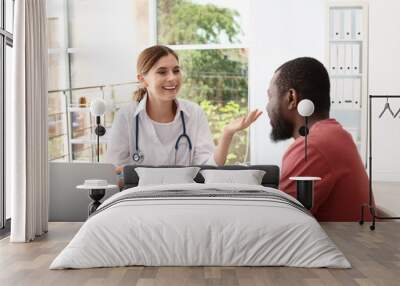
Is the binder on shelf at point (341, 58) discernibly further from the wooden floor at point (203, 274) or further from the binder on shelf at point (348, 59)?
the wooden floor at point (203, 274)

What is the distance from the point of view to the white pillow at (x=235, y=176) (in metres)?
5.83

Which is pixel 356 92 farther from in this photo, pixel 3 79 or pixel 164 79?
pixel 3 79

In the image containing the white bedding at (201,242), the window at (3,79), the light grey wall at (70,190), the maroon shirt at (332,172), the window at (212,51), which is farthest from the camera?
the window at (212,51)

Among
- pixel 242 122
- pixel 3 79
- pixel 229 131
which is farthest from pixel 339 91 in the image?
pixel 3 79

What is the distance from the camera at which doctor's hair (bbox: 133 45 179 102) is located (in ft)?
20.8

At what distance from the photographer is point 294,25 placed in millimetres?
6234

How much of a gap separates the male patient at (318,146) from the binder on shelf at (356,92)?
25cm

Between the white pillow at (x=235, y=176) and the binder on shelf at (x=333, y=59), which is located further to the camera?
the binder on shelf at (x=333, y=59)

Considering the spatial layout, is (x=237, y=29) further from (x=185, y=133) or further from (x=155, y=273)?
(x=155, y=273)

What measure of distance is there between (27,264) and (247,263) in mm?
1427

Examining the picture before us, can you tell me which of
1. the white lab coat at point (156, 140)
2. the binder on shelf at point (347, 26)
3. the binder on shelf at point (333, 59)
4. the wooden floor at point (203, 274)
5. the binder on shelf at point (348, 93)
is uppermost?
the binder on shelf at point (347, 26)

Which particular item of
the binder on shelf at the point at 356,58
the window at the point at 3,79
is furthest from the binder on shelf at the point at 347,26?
the window at the point at 3,79

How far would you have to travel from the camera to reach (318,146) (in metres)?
6.08

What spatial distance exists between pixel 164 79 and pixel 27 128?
149 cm
